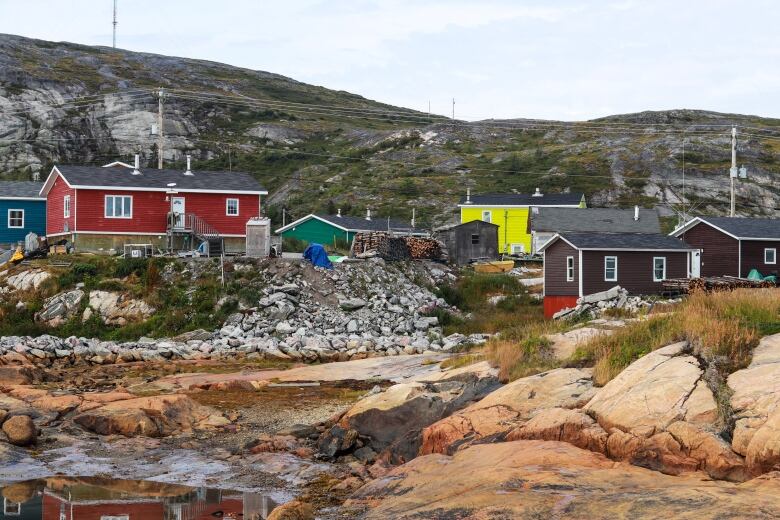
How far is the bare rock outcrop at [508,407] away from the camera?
17.1 m

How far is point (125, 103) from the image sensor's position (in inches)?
5231

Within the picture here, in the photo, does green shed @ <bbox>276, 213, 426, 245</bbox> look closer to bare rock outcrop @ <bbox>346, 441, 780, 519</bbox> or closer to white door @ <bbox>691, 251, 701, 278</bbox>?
white door @ <bbox>691, 251, 701, 278</bbox>

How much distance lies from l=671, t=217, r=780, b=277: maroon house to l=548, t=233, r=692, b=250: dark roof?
10.6ft

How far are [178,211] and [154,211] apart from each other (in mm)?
1353

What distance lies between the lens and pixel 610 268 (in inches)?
1822

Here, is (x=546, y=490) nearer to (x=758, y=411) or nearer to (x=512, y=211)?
(x=758, y=411)

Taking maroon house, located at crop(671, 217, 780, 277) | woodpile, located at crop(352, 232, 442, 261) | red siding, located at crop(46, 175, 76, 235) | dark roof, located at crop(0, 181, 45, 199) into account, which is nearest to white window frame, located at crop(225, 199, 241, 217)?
woodpile, located at crop(352, 232, 442, 261)

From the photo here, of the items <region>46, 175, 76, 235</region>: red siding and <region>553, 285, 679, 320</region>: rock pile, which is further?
<region>46, 175, 76, 235</region>: red siding

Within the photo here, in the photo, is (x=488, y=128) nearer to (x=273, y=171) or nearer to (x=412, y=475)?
(x=273, y=171)

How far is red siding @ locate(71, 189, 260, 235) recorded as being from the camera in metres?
51.7

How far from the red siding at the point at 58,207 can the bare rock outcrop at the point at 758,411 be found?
43.1m

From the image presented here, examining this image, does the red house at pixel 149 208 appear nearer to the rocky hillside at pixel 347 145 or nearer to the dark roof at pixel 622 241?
the dark roof at pixel 622 241

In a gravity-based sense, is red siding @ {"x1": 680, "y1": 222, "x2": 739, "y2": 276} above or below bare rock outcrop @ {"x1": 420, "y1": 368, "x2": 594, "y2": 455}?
above

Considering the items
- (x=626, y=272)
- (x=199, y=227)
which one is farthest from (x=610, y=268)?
(x=199, y=227)
